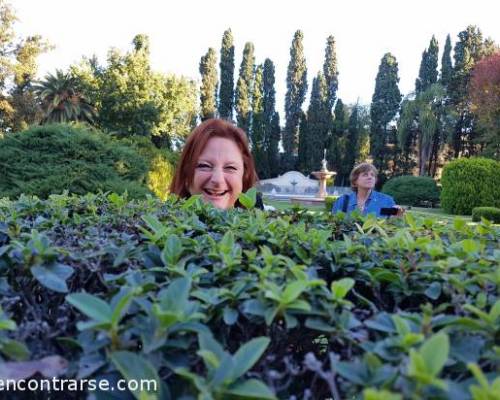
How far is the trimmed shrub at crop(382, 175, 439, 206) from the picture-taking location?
23734 mm

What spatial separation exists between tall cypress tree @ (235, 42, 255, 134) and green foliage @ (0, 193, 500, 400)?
117 feet

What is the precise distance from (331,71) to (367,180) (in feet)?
111

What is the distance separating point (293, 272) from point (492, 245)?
83 cm

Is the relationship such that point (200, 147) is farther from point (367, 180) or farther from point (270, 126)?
point (270, 126)

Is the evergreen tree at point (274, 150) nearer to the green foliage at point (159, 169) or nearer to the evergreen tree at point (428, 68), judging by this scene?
the evergreen tree at point (428, 68)

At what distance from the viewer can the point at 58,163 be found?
8492 mm

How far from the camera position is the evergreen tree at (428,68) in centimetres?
3575

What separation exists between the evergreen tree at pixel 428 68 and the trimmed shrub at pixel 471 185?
18.9 m

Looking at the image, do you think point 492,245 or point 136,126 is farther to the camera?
point 136,126

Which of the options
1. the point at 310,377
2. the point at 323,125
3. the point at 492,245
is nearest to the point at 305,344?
the point at 310,377

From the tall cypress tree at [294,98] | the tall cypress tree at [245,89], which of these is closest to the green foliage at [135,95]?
the tall cypress tree at [245,89]

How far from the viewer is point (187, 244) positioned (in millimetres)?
1129

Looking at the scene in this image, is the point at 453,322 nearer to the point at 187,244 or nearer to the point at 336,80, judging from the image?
the point at 187,244

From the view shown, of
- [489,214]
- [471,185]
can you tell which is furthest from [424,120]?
[489,214]
